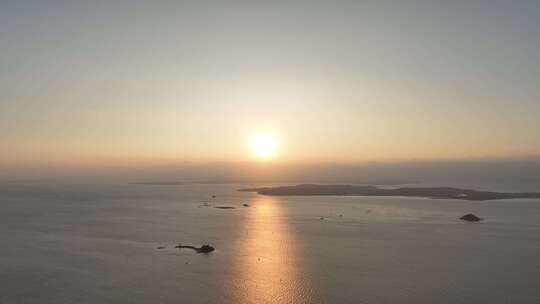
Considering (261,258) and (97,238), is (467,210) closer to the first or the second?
(261,258)

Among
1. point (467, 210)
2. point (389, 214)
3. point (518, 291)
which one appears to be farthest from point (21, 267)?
point (467, 210)

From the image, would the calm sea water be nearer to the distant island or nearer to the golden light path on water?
the golden light path on water

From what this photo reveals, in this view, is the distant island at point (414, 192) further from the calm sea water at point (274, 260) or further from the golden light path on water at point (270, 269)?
the golden light path on water at point (270, 269)

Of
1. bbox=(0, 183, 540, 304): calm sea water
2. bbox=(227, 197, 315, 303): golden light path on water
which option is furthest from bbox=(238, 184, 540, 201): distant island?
bbox=(227, 197, 315, 303): golden light path on water

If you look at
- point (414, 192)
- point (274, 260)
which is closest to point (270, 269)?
point (274, 260)

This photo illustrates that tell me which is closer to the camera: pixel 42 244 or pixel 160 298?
pixel 160 298

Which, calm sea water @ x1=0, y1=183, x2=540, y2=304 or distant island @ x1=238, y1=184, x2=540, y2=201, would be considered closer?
calm sea water @ x1=0, y1=183, x2=540, y2=304

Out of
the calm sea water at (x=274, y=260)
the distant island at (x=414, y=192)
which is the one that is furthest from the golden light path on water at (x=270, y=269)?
the distant island at (x=414, y=192)

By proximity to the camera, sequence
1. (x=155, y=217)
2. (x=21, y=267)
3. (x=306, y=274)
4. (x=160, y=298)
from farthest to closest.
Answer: (x=155, y=217), (x=21, y=267), (x=306, y=274), (x=160, y=298)
